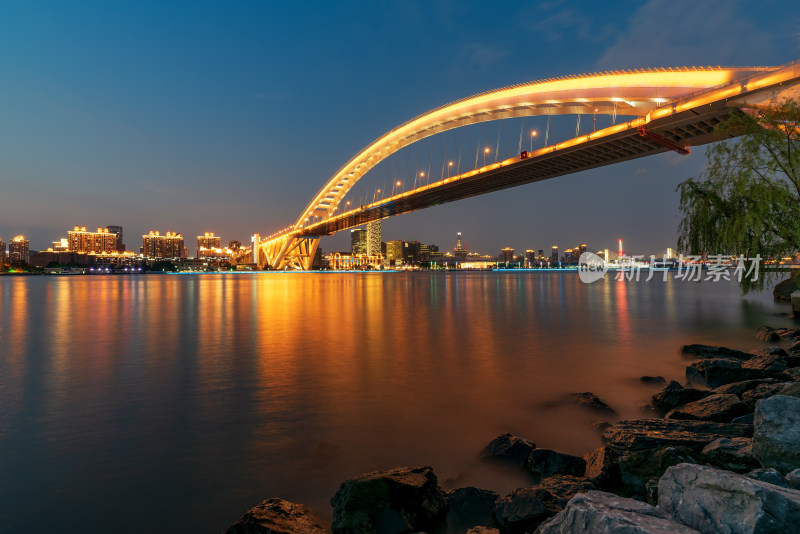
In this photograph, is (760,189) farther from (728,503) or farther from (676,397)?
(728,503)

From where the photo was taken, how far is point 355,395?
284 inches

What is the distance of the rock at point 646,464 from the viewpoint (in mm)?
3693

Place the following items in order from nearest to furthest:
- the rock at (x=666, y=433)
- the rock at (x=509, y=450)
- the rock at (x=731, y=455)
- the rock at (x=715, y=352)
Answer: the rock at (x=731, y=455), the rock at (x=666, y=433), the rock at (x=509, y=450), the rock at (x=715, y=352)

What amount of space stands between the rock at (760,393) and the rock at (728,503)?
3.92 meters

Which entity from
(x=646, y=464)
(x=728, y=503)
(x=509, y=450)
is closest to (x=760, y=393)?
(x=646, y=464)

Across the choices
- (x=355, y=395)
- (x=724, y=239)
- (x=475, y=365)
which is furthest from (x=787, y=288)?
(x=355, y=395)

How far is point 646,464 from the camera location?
12.5 ft

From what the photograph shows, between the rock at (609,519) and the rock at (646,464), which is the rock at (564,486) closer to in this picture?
the rock at (646,464)

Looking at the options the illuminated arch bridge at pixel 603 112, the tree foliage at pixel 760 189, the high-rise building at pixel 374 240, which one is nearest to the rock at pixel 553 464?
the tree foliage at pixel 760 189

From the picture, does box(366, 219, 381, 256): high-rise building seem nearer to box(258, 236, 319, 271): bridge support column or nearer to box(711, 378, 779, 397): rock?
box(258, 236, 319, 271): bridge support column

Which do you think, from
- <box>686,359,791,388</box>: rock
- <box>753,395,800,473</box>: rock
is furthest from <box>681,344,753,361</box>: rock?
<box>753,395,800,473</box>: rock

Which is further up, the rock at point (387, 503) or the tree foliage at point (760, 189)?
the tree foliage at point (760, 189)

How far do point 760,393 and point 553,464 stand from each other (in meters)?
3.41

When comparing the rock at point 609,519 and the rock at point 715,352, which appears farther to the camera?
the rock at point 715,352
